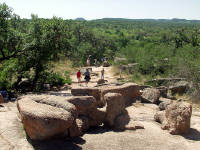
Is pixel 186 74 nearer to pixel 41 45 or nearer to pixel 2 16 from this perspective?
pixel 41 45

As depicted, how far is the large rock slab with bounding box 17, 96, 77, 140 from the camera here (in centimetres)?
694

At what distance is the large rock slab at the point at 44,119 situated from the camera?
22.8 feet

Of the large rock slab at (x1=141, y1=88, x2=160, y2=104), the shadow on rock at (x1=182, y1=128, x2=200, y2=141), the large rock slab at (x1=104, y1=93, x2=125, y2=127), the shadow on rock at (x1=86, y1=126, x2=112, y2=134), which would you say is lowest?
the shadow on rock at (x1=182, y1=128, x2=200, y2=141)

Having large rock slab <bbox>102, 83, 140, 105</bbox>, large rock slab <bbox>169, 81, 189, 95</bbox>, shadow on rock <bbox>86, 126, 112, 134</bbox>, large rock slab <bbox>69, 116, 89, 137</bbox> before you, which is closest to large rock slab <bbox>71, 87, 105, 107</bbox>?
large rock slab <bbox>102, 83, 140, 105</bbox>

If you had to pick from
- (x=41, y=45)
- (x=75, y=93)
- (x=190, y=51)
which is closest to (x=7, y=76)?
(x=41, y=45)

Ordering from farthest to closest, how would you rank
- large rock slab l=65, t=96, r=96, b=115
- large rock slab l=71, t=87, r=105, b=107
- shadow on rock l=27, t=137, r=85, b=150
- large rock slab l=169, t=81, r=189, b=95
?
large rock slab l=169, t=81, r=189, b=95 < large rock slab l=71, t=87, r=105, b=107 < large rock slab l=65, t=96, r=96, b=115 < shadow on rock l=27, t=137, r=85, b=150

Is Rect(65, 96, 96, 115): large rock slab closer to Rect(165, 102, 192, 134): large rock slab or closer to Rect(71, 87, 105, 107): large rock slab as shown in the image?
Rect(71, 87, 105, 107): large rock slab

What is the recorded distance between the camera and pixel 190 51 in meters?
21.2

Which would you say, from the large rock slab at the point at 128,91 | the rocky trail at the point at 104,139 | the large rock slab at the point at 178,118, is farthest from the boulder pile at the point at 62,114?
the large rock slab at the point at 178,118

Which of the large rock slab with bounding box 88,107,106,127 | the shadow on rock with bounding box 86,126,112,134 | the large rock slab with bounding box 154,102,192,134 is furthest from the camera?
the large rock slab with bounding box 154,102,192,134

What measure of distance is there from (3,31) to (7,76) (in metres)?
3.44

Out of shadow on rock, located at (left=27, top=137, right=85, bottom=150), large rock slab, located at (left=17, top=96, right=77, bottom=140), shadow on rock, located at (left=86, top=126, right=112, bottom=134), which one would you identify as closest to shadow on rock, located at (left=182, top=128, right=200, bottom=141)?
shadow on rock, located at (left=86, top=126, right=112, bottom=134)

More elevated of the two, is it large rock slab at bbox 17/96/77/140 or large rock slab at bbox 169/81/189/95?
large rock slab at bbox 17/96/77/140

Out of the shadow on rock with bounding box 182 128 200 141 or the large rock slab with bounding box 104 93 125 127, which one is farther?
the large rock slab with bounding box 104 93 125 127
